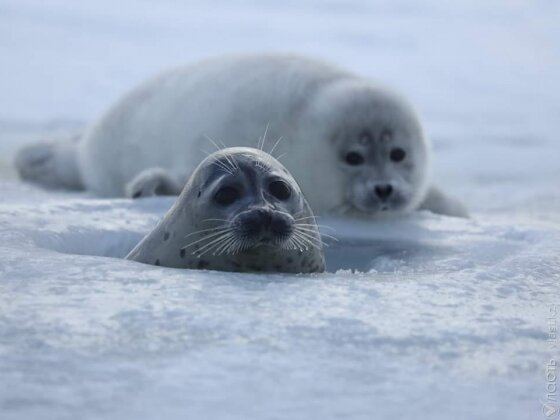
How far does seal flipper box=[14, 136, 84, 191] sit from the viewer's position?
19.8ft

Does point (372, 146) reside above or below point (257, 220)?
above

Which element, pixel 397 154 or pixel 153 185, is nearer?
pixel 153 185

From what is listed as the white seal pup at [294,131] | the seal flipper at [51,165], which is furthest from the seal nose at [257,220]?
the seal flipper at [51,165]

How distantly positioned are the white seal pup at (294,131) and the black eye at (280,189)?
5.01 ft

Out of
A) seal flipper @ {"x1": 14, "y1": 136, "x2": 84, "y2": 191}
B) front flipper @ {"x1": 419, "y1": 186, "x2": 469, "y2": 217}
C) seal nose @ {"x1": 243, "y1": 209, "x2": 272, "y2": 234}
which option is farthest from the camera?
seal flipper @ {"x1": 14, "y1": 136, "x2": 84, "y2": 191}

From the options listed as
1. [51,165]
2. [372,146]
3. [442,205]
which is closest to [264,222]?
[372,146]

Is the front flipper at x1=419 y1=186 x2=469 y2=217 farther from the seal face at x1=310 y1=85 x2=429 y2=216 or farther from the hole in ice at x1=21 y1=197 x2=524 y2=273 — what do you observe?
the hole in ice at x1=21 y1=197 x2=524 y2=273

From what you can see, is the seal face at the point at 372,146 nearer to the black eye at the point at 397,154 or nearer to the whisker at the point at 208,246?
the black eye at the point at 397,154

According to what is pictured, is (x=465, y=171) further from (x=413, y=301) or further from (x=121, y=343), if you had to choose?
(x=121, y=343)

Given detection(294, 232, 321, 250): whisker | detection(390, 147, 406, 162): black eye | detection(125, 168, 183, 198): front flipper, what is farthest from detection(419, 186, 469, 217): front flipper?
detection(294, 232, 321, 250): whisker

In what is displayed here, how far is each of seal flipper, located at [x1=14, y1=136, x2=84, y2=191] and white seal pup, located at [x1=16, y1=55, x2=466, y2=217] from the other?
0.71 meters

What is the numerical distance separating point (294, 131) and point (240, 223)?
2.02 meters

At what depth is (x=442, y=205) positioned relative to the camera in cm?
480

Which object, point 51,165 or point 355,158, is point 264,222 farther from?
point 51,165
